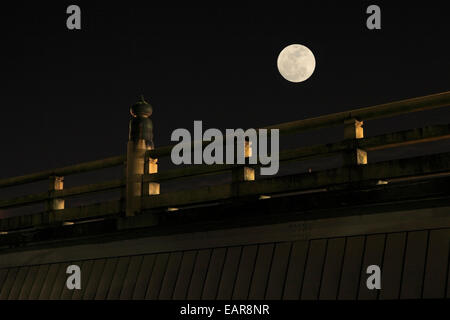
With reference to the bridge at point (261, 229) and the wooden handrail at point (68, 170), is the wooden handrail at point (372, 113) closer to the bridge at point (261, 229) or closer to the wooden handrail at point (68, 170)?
the bridge at point (261, 229)

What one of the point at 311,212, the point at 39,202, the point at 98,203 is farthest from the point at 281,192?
the point at 39,202

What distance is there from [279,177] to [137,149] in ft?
8.03

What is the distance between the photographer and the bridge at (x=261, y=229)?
646 cm

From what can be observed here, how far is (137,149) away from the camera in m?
9.25

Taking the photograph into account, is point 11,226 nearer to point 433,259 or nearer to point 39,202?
point 39,202

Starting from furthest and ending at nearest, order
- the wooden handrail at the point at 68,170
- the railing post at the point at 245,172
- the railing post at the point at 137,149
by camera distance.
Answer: the wooden handrail at the point at 68,170
the railing post at the point at 137,149
the railing post at the point at 245,172

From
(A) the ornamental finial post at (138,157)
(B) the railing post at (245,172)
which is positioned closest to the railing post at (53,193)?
(A) the ornamental finial post at (138,157)

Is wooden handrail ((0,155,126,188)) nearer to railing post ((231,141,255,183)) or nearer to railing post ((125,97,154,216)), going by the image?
railing post ((125,97,154,216))

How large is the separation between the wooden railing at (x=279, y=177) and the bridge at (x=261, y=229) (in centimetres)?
1

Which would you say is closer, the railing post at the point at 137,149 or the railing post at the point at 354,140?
the railing post at the point at 354,140

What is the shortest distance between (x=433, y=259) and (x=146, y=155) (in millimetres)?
4317

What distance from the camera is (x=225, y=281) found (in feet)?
24.6

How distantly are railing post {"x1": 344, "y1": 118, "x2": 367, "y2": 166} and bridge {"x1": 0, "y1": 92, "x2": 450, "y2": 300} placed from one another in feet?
0.05

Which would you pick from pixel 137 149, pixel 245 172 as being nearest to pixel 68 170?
pixel 137 149
